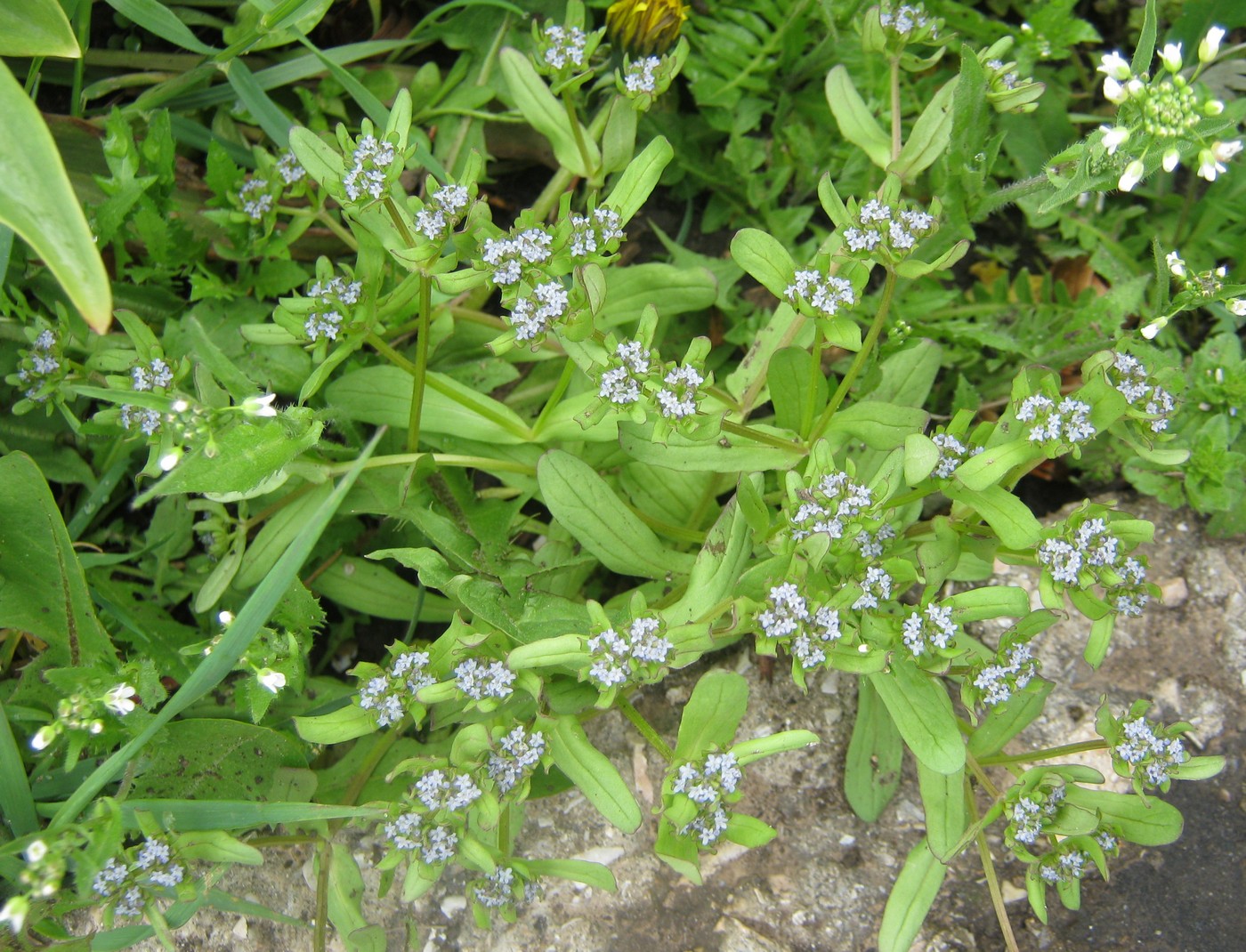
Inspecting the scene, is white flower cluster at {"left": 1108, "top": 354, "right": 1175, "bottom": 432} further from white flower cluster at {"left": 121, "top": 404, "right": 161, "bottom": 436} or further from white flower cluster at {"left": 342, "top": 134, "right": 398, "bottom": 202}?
white flower cluster at {"left": 121, "top": 404, "right": 161, "bottom": 436}

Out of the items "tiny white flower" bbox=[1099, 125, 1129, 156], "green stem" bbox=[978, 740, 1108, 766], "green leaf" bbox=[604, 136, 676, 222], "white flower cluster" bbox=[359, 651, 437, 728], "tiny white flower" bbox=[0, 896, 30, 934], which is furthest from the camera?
"green leaf" bbox=[604, 136, 676, 222]

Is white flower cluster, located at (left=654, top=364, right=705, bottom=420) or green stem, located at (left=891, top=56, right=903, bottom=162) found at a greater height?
green stem, located at (left=891, top=56, right=903, bottom=162)

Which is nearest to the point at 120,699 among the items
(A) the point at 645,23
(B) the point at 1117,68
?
(A) the point at 645,23

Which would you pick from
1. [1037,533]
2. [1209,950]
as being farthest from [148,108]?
[1209,950]

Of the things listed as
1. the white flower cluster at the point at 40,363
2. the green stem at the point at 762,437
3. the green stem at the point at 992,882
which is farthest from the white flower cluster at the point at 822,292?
the white flower cluster at the point at 40,363

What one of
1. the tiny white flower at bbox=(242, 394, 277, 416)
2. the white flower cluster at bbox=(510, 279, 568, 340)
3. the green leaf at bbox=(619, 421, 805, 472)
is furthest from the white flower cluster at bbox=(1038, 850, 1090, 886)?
the tiny white flower at bbox=(242, 394, 277, 416)

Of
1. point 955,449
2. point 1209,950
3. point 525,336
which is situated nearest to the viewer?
point 525,336

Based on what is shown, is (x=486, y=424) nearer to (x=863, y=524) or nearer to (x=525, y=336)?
(x=525, y=336)
